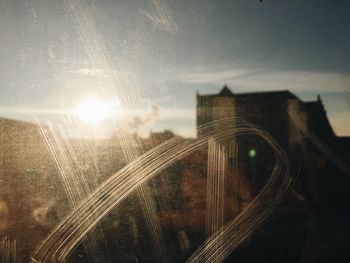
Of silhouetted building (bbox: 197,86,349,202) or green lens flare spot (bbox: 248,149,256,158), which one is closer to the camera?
silhouetted building (bbox: 197,86,349,202)

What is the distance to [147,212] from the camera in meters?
4.05

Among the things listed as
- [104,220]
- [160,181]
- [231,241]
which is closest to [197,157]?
[160,181]

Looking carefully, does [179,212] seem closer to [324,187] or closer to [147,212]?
[147,212]

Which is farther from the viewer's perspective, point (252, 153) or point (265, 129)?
point (265, 129)

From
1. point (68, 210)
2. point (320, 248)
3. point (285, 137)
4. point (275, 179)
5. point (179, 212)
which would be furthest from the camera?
point (285, 137)

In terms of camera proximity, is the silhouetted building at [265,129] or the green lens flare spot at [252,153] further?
the green lens flare spot at [252,153]

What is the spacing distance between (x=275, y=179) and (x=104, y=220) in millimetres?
3656

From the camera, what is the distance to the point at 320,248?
3.88 meters

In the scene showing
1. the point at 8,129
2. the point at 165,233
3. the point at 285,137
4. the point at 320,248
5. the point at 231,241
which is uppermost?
the point at 285,137

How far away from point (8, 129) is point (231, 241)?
2985 millimetres

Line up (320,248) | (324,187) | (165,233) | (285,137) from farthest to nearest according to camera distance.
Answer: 1. (285,137)
2. (324,187)
3. (165,233)
4. (320,248)

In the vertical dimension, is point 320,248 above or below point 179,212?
below

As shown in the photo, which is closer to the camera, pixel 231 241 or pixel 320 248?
pixel 231 241

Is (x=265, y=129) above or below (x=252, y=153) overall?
above
